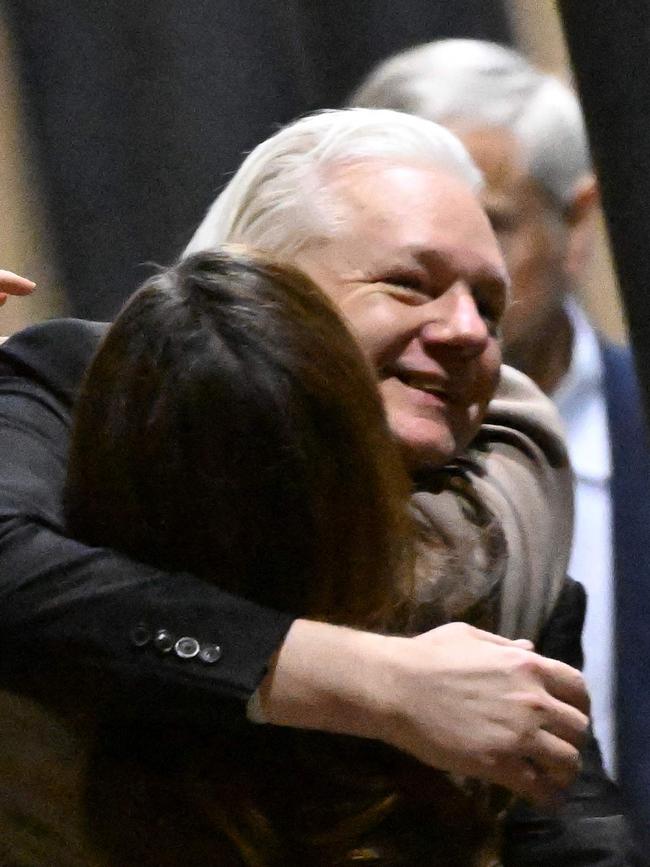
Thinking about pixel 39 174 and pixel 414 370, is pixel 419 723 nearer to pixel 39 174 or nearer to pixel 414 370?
pixel 414 370

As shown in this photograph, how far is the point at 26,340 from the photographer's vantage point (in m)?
1.10

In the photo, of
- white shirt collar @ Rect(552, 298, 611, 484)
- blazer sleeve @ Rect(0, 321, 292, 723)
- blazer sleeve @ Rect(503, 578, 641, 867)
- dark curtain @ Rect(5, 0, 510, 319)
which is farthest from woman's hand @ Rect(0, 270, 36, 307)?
dark curtain @ Rect(5, 0, 510, 319)

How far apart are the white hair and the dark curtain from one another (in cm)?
99

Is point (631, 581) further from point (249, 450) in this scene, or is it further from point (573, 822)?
point (249, 450)

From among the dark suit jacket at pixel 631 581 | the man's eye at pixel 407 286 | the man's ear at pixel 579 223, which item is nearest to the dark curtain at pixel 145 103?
the man's ear at pixel 579 223

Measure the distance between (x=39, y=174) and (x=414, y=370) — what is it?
1.31m

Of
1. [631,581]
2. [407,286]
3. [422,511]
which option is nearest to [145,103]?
[631,581]

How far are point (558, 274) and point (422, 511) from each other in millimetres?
876

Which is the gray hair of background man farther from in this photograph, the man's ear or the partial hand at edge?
the partial hand at edge

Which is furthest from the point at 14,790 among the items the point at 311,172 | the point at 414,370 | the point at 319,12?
the point at 319,12

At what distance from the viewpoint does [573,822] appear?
109 cm

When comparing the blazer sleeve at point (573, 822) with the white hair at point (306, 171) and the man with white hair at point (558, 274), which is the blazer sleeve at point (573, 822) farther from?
the man with white hair at point (558, 274)

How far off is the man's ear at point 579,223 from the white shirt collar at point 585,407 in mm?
106

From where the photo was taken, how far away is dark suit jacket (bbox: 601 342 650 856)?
1590 millimetres
